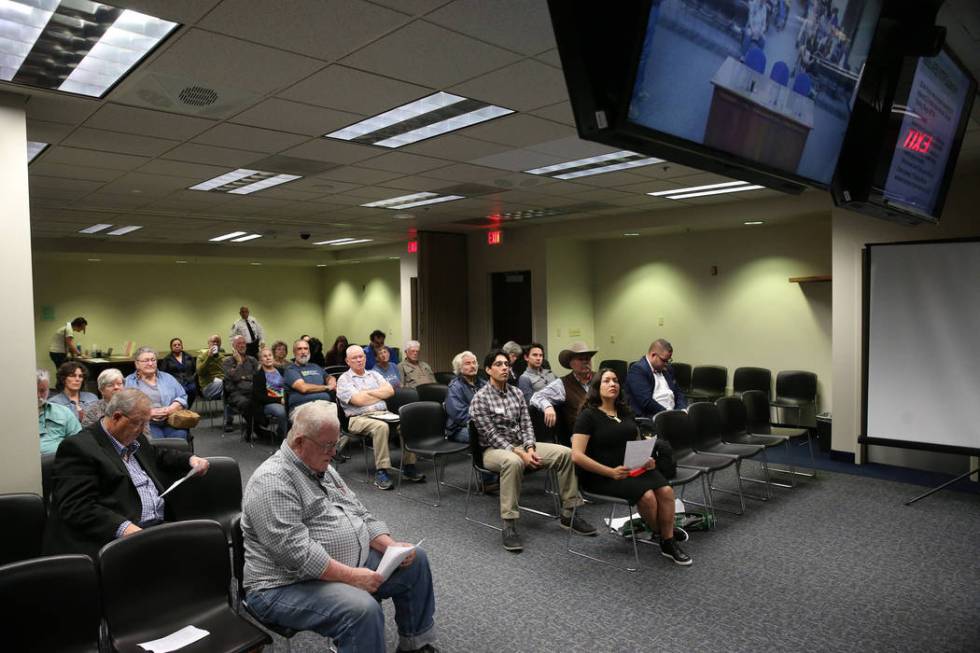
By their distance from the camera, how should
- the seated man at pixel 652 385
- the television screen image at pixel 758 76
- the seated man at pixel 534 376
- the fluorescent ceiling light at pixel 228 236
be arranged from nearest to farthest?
the television screen image at pixel 758 76 → the seated man at pixel 652 385 → the seated man at pixel 534 376 → the fluorescent ceiling light at pixel 228 236

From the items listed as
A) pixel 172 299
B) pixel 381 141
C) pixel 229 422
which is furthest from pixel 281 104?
pixel 172 299

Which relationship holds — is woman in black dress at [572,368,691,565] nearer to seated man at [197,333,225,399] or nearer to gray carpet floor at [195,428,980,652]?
gray carpet floor at [195,428,980,652]

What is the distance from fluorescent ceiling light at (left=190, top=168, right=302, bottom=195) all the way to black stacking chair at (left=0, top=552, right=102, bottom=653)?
427 cm

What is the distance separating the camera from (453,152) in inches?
212

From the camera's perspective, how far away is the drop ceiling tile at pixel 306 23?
8.82ft

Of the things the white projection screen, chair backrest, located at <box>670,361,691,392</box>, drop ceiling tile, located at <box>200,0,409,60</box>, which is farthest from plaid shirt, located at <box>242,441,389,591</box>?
chair backrest, located at <box>670,361,691,392</box>

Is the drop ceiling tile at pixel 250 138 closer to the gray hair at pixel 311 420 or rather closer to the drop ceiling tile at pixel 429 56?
the drop ceiling tile at pixel 429 56

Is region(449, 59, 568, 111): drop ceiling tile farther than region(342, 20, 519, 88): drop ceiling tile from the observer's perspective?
Yes

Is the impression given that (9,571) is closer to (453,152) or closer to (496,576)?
(496,576)

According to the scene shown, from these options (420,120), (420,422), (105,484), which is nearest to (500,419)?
(420,422)

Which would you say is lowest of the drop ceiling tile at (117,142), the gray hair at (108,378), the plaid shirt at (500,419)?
the plaid shirt at (500,419)

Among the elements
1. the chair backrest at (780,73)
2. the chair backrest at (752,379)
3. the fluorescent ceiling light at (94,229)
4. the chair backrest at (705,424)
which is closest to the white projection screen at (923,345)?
the chair backrest at (705,424)

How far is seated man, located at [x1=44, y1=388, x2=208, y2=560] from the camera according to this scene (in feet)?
9.62

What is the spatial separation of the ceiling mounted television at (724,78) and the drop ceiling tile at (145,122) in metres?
3.61
